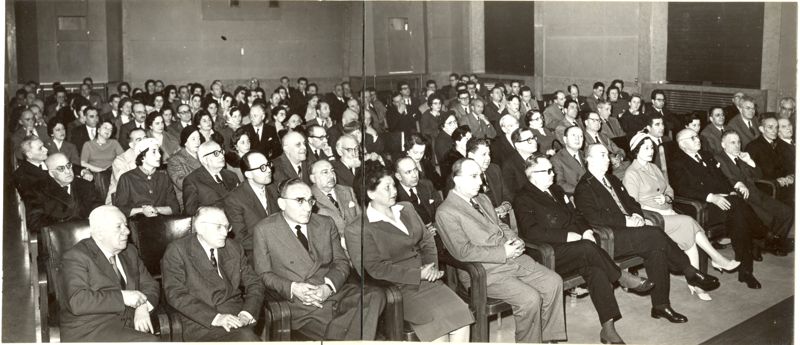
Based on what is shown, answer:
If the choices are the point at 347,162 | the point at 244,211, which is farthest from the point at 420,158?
the point at 244,211

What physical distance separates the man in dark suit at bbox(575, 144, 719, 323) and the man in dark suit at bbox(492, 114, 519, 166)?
6.02ft

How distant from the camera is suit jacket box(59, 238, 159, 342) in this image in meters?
3.50

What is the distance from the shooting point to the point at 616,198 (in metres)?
5.38

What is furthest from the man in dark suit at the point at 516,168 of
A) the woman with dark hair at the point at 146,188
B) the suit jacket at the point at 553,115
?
the suit jacket at the point at 553,115

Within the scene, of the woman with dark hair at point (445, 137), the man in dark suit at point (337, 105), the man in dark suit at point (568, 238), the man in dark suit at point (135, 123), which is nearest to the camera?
the man in dark suit at point (568, 238)

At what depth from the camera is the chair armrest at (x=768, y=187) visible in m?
6.24

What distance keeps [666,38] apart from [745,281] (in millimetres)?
8487

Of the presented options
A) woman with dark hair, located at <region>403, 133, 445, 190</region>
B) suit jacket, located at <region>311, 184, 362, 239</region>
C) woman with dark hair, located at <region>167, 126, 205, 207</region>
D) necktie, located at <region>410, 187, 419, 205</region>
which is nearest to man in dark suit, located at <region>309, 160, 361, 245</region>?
suit jacket, located at <region>311, 184, 362, 239</region>

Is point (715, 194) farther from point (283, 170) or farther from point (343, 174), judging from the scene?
point (283, 170)

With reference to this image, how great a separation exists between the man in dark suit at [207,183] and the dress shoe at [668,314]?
305 centimetres

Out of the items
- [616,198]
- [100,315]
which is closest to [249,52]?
[616,198]

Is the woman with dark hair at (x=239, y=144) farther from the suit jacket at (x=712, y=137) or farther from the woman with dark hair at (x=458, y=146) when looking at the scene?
the suit jacket at (x=712, y=137)

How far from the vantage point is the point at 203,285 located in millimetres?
3777

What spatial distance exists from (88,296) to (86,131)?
5.30m
